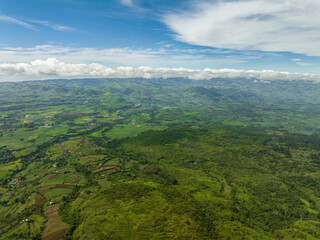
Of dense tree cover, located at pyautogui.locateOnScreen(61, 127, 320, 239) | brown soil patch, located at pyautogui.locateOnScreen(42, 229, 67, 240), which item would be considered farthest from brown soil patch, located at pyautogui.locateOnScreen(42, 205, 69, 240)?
dense tree cover, located at pyautogui.locateOnScreen(61, 127, 320, 239)

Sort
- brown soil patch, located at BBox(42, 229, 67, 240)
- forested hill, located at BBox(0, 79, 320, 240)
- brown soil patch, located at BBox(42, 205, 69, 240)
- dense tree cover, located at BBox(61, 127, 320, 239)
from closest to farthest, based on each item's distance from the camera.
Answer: brown soil patch, located at BBox(42, 229, 67, 240) < brown soil patch, located at BBox(42, 205, 69, 240) < dense tree cover, located at BBox(61, 127, 320, 239) < forested hill, located at BBox(0, 79, 320, 240)

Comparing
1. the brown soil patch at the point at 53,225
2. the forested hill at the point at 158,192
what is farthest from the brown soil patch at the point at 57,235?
the forested hill at the point at 158,192

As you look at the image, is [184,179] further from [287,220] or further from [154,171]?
[287,220]

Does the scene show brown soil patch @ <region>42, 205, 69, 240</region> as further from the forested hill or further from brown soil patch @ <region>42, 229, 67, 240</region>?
the forested hill

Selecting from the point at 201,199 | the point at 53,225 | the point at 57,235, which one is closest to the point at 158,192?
the point at 201,199

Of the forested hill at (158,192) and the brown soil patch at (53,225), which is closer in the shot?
the brown soil patch at (53,225)

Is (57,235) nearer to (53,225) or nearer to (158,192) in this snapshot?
(53,225)

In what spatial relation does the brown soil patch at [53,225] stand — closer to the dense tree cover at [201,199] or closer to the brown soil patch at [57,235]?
the brown soil patch at [57,235]

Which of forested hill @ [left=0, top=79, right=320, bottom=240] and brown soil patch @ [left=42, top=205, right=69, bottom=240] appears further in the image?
forested hill @ [left=0, top=79, right=320, bottom=240]

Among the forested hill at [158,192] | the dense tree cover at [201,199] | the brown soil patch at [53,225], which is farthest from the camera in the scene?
the forested hill at [158,192]
